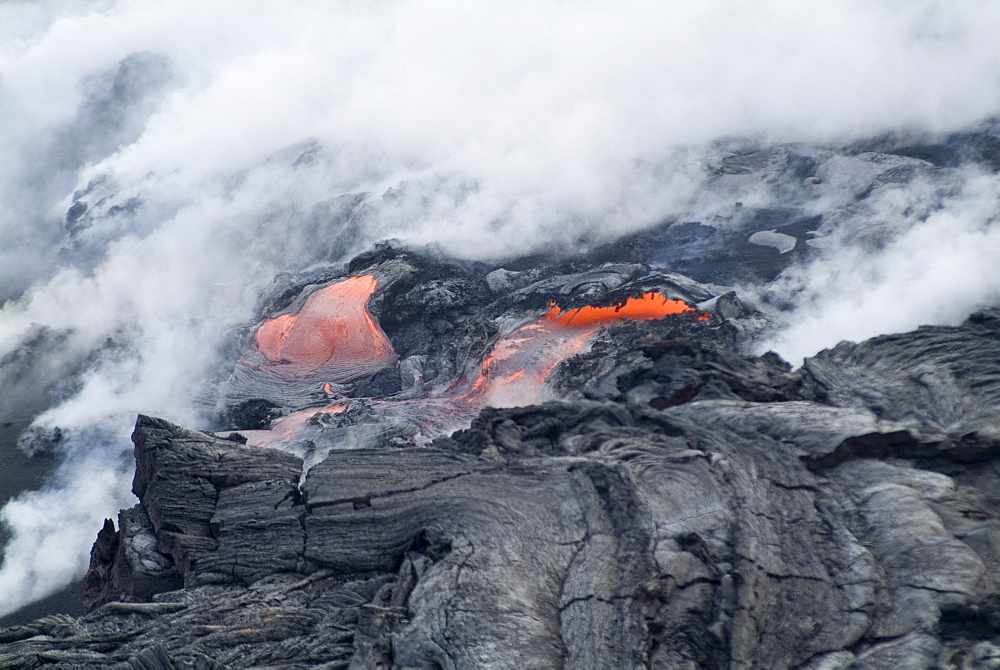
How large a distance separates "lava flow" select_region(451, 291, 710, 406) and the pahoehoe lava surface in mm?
1925

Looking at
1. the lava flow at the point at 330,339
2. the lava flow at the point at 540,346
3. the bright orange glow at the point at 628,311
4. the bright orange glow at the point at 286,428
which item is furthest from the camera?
the lava flow at the point at 330,339

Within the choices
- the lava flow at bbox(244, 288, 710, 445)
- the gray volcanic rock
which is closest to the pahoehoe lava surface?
the gray volcanic rock

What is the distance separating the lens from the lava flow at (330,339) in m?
16.8

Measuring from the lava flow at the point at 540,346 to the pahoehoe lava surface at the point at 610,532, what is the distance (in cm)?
192

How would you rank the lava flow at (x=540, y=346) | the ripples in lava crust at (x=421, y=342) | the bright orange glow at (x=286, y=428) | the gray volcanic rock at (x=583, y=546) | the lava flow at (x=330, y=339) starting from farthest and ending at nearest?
the lava flow at (x=330, y=339)
the lava flow at (x=540, y=346)
the ripples in lava crust at (x=421, y=342)
the bright orange glow at (x=286, y=428)
the gray volcanic rock at (x=583, y=546)

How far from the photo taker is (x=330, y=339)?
57.6 feet

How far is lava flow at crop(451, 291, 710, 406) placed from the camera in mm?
14547

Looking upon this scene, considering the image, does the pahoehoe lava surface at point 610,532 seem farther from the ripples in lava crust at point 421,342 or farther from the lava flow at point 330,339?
the lava flow at point 330,339

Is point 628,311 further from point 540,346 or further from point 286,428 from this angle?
point 286,428

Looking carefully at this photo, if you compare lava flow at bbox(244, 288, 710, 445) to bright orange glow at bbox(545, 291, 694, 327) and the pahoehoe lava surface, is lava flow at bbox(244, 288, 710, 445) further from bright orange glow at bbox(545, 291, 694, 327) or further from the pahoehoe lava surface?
the pahoehoe lava surface

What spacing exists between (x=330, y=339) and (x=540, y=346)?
17.9ft

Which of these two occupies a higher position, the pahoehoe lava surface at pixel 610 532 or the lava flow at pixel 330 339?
the lava flow at pixel 330 339

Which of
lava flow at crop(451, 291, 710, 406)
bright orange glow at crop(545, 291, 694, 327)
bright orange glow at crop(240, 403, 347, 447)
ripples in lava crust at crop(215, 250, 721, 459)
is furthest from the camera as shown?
bright orange glow at crop(545, 291, 694, 327)

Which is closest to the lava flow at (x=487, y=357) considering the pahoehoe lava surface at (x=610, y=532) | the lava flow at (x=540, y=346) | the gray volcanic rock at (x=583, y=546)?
the lava flow at (x=540, y=346)
